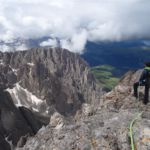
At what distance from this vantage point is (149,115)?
2122cm

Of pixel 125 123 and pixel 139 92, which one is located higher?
pixel 125 123

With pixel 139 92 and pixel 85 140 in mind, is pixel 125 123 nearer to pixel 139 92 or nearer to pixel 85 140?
pixel 85 140

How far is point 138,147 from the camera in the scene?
17.7 meters

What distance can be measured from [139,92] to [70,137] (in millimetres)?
11645

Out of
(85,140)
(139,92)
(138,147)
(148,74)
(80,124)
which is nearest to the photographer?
(138,147)

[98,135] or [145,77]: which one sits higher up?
[145,77]

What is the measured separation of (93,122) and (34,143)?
9.25 feet

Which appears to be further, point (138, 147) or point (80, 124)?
point (80, 124)

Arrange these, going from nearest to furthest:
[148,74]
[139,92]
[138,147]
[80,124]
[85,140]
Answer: [138,147]
[85,140]
[80,124]
[148,74]
[139,92]

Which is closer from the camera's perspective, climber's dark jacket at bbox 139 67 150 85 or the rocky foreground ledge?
the rocky foreground ledge

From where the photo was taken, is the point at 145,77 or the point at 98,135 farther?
the point at 145,77

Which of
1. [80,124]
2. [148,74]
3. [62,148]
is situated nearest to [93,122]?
[80,124]

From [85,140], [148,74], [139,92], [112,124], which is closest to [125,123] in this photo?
[112,124]

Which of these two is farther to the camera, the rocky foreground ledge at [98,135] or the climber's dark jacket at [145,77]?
the climber's dark jacket at [145,77]
